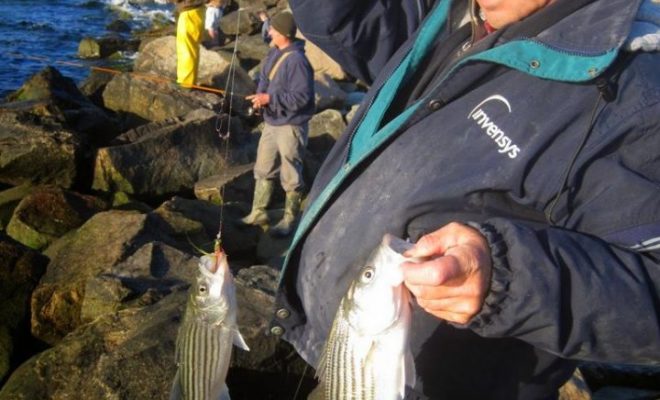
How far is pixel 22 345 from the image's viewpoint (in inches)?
214

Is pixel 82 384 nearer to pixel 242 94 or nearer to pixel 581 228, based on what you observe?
pixel 581 228

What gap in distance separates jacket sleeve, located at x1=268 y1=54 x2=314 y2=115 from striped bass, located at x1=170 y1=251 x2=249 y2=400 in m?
4.84

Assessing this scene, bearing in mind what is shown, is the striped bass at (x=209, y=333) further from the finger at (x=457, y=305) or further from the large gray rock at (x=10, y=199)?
the large gray rock at (x=10, y=199)

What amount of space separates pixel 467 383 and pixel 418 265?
2.31ft

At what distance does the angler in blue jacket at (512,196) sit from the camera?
1820 millimetres

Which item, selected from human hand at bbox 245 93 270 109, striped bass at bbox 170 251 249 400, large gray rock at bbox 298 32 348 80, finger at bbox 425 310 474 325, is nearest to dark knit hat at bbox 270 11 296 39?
human hand at bbox 245 93 270 109

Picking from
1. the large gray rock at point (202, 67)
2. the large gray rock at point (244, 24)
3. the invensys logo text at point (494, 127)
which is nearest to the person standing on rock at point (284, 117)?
the large gray rock at point (202, 67)

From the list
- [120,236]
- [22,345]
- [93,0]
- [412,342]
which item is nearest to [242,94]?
[120,236]

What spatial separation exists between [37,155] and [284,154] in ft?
10.6

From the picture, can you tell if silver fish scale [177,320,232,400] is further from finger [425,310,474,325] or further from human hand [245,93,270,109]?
human hand [245,93,270,109]

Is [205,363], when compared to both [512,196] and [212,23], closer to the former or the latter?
[512,196]

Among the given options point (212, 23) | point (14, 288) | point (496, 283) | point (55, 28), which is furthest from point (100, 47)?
point (496, 283)

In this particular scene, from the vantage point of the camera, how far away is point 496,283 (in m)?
1.85

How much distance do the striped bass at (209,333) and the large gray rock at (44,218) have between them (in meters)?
4.75
